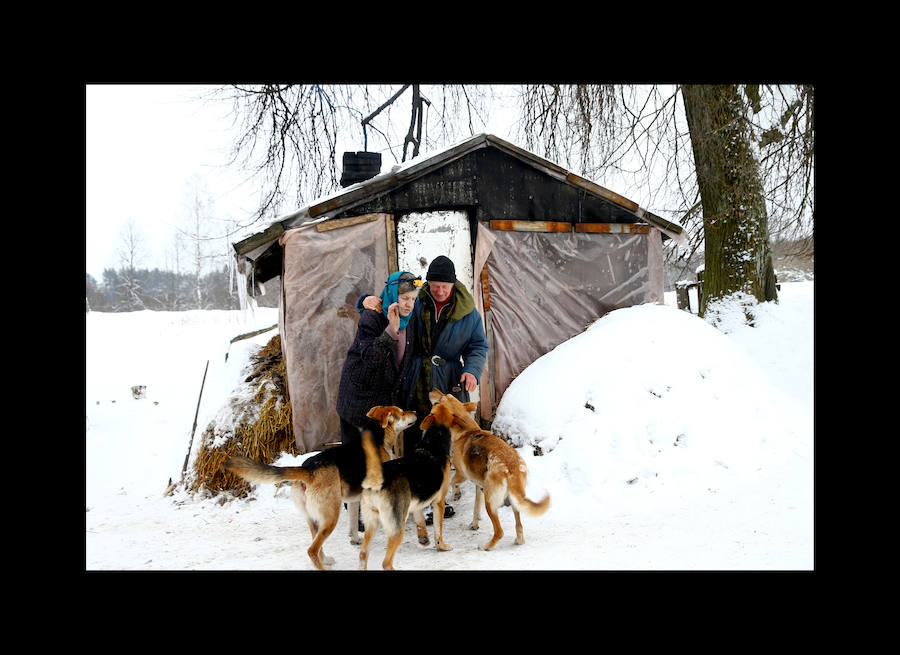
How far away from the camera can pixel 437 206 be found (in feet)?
23.4

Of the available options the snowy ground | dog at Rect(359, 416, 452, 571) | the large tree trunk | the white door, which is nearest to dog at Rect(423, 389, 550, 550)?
dog at Rect(359, 416, 452, 571)

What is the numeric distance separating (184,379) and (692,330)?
34.1 feet

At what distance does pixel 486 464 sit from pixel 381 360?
132 centimetres

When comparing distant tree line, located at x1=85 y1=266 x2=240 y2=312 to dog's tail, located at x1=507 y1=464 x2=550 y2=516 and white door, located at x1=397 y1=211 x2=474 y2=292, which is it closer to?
white door, located at x1=397 y1=211 x2=474 y2=292

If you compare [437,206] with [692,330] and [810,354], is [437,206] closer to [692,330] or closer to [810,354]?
[692,330]

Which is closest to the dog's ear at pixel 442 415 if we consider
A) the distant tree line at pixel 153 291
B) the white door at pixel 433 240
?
the white door at pixel 433 240

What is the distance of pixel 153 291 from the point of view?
41031mm

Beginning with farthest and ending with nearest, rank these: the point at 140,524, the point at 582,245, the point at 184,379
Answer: the point at 184,379 → the point at 582,245 → the point at 140,524

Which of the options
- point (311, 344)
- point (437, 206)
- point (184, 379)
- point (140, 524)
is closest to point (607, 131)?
point (437, 206)

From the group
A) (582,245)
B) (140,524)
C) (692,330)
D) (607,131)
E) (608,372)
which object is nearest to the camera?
(140,524)

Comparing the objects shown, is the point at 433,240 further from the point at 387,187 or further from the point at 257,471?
the point at 257,471

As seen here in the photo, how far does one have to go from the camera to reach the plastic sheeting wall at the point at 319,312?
6641 millimetres

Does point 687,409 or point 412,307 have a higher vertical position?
point 412,307

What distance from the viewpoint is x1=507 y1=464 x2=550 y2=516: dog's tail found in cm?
404
